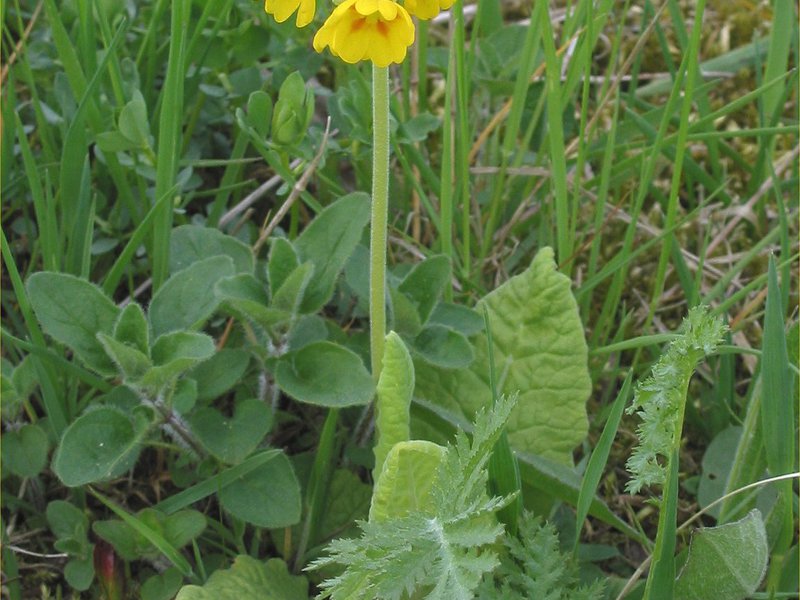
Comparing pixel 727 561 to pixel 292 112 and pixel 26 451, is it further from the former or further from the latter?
pixel 26 451

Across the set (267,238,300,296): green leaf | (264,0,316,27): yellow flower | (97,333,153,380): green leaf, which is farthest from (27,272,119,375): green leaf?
(264,0,316,27): yellow flower

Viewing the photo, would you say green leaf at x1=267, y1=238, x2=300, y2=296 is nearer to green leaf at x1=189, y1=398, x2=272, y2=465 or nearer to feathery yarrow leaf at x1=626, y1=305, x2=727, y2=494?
green leaf at x1=189, y1=398, x2=272, y2=465

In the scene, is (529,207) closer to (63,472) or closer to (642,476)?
(642,476)

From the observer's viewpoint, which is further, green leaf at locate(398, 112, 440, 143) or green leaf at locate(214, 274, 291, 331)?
green leaf at locate(398, 112, 440, 143)

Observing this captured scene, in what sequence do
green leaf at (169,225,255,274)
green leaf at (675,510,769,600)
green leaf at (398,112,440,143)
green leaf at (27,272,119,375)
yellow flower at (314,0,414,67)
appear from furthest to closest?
green leaf at (398,112,440,143), green leaf at (169,225,255,274), green leaf at (27,272,119,375), green leaf at (675,510,769,600), yellow flower at (314,0,414,67)

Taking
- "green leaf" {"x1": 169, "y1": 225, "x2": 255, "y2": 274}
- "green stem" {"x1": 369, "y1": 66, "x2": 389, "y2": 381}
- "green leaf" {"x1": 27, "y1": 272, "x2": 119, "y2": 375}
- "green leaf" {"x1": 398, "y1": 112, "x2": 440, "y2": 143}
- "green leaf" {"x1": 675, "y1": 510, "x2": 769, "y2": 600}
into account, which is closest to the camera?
"green stem" {"x1": 369, "y1": 66, "x2": 389, "y2": 381}

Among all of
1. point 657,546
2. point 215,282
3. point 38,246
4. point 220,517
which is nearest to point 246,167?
point 38,246

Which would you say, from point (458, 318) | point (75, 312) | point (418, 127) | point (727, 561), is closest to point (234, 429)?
point (75, 312)
